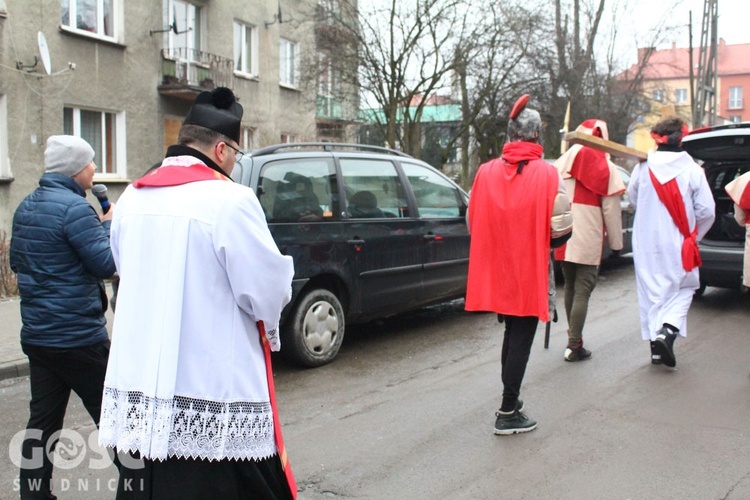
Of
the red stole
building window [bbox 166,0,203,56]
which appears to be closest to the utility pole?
building window [bbox 166,0,203,56]

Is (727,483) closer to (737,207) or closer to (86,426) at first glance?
(737,207)

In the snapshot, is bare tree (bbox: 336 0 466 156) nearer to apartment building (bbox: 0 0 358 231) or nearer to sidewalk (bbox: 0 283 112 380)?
apartment building (bbox: 0 0 358 231)

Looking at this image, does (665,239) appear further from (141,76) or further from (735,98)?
(735,98)

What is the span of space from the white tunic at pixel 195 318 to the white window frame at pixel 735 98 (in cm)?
9102

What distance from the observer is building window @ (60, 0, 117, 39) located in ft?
51.5

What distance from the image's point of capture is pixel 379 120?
19547 millimetres

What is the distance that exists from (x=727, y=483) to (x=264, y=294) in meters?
Result: 2.82

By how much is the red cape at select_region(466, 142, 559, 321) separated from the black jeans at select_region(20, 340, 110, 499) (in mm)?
2302

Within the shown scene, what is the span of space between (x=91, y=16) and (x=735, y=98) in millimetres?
81815

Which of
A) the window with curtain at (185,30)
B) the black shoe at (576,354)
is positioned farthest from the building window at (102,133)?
the black shoe at (576,354)

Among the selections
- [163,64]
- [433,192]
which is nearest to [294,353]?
[433,192]

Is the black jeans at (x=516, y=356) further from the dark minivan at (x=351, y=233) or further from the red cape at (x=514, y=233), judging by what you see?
the dark minivan at (x=351, y=233)

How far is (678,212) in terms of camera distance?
5.91 m

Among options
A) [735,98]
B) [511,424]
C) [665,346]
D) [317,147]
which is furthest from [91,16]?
[735,98]
